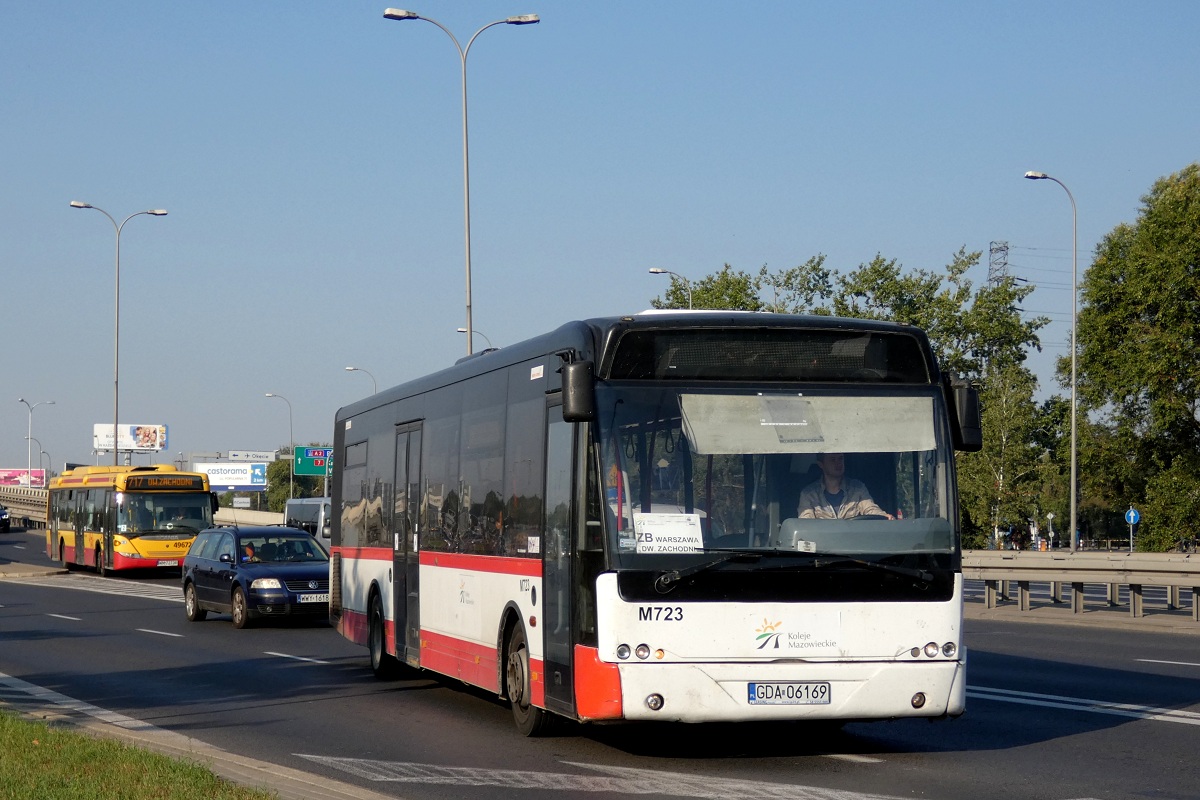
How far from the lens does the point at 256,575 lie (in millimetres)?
23906

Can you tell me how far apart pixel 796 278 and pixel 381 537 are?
2348 inches

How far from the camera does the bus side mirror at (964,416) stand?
34.1ft

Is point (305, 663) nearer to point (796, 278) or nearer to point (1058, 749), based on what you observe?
point (1058, 749)

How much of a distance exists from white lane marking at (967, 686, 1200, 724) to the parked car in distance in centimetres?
1216

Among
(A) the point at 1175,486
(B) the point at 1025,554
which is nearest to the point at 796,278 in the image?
(A) the point at 1175,486

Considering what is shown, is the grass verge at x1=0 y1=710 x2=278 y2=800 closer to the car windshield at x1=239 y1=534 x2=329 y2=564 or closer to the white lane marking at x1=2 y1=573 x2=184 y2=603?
the car windshield at x1=239 y1=534 x2=329 y2=564

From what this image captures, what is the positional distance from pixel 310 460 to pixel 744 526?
288ft

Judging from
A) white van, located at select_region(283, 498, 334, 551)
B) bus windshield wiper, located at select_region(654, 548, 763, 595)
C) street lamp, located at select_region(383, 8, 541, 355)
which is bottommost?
white van, located at select_region(283, 498, 334, 551)

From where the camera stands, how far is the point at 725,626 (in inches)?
388

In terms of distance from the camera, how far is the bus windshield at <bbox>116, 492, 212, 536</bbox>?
4181cm

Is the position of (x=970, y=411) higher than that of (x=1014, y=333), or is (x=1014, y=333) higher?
(x=1014, y=333)

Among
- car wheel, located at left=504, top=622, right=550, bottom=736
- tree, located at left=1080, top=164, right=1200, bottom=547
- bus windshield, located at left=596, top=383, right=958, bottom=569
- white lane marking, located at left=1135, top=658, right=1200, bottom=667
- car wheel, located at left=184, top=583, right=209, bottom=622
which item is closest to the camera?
bus windshield, located at left=596, top=383, right=958, bottom=569

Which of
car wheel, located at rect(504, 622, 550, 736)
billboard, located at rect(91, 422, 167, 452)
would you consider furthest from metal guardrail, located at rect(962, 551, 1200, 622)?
billboard, located at rect(91, 422, 167, 452)

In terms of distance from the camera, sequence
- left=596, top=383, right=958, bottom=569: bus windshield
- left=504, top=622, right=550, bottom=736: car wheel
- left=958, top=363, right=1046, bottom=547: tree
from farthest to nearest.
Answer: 1. left=958, top=363, right=1046, bottom=547: tree
2. left=504, top=622, right=550, bottom=736: car wheel
3. left=596, top=383, right=958, bottom=569: bus windshield
